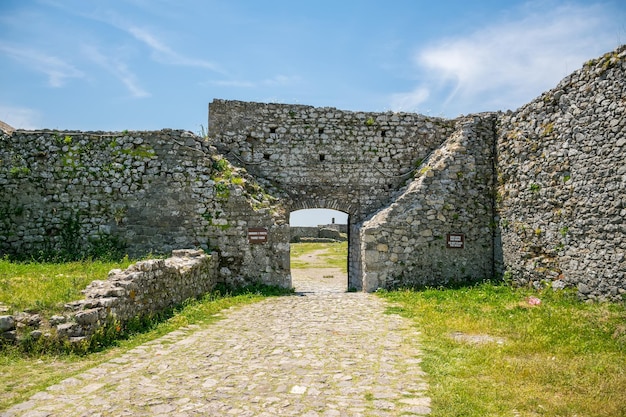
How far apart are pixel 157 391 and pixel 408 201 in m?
9.73

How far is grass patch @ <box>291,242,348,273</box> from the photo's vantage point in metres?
22.8

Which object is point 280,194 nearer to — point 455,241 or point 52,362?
point 455,241

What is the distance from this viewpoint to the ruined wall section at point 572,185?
9.32 m

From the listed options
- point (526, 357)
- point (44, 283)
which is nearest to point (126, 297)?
point (44, 283)

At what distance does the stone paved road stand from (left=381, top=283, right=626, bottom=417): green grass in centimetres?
42

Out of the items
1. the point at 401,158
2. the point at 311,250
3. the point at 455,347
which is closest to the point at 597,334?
the point at 455,347

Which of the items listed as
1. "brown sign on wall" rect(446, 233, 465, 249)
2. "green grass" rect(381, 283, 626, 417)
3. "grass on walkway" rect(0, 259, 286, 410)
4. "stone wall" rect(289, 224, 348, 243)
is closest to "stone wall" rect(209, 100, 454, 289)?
"brown sign on wall" rect(446, 233, 465, 249)

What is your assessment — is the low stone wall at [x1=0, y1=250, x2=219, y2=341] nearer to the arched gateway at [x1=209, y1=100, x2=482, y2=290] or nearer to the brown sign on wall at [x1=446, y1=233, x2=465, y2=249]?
the arched gateway at [x1=209, y1=100, x2=482, y2=290]

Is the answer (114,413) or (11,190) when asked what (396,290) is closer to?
(114,413)

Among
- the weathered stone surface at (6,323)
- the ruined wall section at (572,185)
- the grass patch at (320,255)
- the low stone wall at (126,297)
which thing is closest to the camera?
the weathered stone surface at (6,323)

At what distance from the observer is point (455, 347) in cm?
700

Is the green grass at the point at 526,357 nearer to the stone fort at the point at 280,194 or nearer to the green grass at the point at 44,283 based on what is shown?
the stone fort at the point at 280,194

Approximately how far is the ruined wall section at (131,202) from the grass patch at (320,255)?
8.84 meters

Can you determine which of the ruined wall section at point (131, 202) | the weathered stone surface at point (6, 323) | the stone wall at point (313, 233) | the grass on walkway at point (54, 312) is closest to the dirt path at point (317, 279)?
the ruined wall section at point (131, 202)
